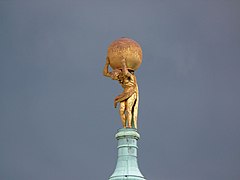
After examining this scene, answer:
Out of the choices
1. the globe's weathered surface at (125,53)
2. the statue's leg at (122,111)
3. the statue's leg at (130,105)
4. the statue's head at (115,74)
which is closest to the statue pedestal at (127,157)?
the statue's leg at (122,111)

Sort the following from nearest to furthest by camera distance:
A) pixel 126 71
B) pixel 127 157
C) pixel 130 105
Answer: pixel 127 157 < pixel 126 71 < pixel 130 105

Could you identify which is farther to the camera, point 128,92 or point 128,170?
point 128,92

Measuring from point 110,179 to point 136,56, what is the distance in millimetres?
6246

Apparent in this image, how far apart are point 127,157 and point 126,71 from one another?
4.27 meters

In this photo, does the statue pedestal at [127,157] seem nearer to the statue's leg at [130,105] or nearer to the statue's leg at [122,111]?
the statue's leg at [122,111]

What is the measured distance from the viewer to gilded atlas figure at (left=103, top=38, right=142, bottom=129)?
116 ft

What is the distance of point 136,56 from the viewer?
1406 inches

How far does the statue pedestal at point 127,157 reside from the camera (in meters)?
33.8

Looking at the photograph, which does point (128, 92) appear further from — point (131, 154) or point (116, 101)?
point (131, 154)

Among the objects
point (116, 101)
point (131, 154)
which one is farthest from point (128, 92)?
point (131, 154)

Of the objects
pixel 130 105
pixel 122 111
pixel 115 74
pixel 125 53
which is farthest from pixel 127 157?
pixel 125 53

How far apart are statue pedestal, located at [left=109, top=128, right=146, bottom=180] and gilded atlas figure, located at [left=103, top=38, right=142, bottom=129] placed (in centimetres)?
105

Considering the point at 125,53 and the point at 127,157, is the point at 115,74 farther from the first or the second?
the point at 127,157

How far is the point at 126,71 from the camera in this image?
35.6 m
